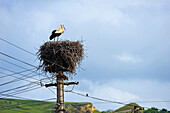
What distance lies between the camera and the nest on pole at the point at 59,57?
44.6ft

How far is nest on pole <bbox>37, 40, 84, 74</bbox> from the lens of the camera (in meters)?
13.6

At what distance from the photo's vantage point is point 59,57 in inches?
537

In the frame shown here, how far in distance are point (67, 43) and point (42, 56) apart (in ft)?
3.93

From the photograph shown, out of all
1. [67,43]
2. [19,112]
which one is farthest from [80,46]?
[19,112]

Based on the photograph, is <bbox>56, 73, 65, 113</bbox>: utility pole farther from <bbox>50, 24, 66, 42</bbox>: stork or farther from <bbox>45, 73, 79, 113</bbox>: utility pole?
<bbox>50, 24, 66, 42</bbox>: stork

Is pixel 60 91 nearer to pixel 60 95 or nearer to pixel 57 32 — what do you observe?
pixel 60 95

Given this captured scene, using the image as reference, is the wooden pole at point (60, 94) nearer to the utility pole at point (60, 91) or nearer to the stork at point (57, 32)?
the utility pole at point (60, 91)

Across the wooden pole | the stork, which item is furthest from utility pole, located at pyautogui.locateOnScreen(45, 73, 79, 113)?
the stork

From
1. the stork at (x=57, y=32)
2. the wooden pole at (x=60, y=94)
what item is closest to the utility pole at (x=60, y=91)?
the wooden pole at (x=60, y=94)

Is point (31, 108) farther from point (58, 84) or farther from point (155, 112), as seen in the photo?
point (58, 84)

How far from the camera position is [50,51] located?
13.7 m

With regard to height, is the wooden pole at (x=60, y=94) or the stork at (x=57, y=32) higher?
the stork at (x=57, y=32)

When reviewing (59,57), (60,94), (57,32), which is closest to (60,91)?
(60,94)

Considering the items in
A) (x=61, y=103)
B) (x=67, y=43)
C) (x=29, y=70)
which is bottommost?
(x=61, y=103)
